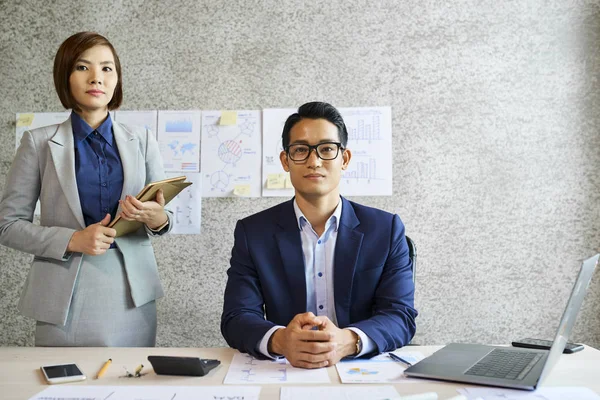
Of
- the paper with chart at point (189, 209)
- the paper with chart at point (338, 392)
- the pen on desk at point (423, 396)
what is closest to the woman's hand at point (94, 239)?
the paper with chart at point (338, 392)

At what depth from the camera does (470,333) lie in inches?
107

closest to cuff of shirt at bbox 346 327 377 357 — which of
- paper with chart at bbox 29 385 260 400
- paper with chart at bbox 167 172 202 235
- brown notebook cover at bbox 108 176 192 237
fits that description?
paper with chart at bbox 29 385 260 400

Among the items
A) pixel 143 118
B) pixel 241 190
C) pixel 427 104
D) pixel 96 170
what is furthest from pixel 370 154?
pixel 96 170

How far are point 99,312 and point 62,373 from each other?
0.50 metres

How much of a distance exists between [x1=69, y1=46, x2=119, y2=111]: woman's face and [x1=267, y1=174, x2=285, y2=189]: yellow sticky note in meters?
1.16

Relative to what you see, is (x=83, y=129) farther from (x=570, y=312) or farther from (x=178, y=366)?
(x=570, y=312)

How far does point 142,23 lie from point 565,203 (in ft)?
8.02

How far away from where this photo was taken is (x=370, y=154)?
9.07 ft

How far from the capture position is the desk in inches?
43.3

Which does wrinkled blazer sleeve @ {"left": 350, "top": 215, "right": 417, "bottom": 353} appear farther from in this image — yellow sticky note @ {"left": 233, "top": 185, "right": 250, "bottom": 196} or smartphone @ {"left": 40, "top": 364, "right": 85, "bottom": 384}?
yellow sticky note @ {"left": 233, "top": 185, "right": 250, "bottom": 196}

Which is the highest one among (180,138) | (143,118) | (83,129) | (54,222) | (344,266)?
(143,118)

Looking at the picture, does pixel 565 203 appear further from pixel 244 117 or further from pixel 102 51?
pixel 102 51

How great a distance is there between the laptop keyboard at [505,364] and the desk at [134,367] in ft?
0.17

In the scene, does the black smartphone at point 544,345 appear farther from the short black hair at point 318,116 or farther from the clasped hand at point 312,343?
the short black hair at point 318,116
